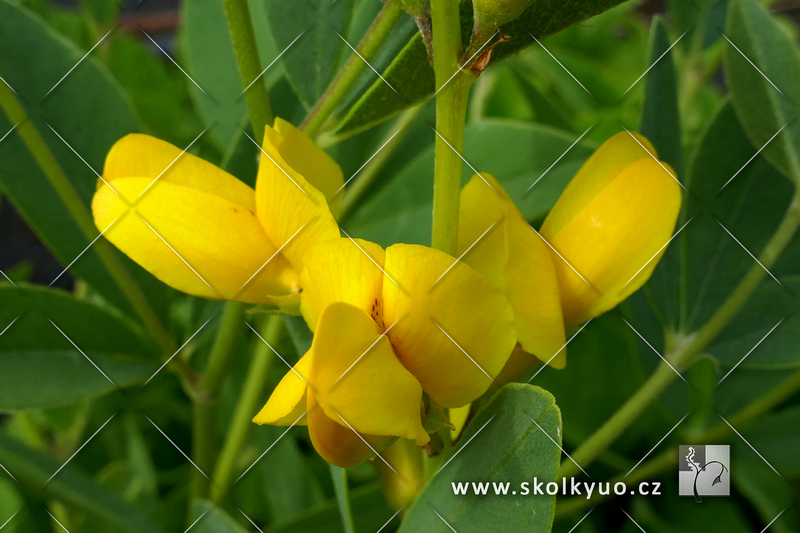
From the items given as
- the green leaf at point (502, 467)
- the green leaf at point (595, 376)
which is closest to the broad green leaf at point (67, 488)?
the green leaf at point (502, 467)

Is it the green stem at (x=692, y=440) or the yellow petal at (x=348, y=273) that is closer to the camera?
the yellow petal at (x=348, y=273)

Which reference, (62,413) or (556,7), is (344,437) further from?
(62,413)

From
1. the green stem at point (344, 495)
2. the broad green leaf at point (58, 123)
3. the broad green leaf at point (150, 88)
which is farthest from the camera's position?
the broad green leaf at point (150, 88)

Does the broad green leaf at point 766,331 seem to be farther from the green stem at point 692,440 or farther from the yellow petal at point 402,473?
the yellow petal at point 402,473

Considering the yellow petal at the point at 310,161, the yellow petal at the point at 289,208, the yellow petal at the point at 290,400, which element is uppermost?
the yellow petal at the point at 310,161

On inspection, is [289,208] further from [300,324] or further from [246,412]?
[246,412]

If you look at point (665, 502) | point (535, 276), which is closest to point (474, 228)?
point (535, 276)
